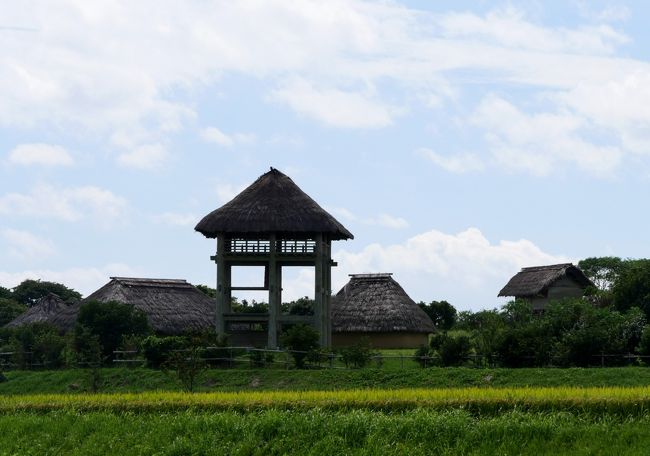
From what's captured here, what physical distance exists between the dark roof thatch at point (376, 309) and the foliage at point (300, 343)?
9.04 meters

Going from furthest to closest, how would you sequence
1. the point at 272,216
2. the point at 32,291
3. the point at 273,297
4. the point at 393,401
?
the point at 32,291 → the point at 272,216 → the point at 273,297 → the point at 393,401

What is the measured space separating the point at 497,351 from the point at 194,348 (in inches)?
367

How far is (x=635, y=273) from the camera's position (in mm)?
44750

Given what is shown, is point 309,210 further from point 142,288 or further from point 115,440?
point 115,440

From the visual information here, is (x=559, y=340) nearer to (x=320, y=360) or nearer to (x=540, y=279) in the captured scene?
(x=320, y=360)

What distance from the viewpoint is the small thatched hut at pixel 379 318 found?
50094 millimetres

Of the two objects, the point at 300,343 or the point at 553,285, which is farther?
the point at 553,285

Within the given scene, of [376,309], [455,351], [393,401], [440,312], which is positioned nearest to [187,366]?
[455,351]

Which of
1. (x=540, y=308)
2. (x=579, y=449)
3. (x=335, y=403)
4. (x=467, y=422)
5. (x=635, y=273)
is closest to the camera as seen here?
(x=579, y=449)

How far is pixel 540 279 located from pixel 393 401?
4011 cm

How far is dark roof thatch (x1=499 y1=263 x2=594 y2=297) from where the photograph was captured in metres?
61.3

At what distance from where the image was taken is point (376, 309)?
167 ft

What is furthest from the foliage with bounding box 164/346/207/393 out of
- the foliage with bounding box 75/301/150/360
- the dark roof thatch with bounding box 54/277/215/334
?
the dark roof thatch with bounding box 54/277/215/334

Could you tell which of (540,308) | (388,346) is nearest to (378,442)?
(388,346)
